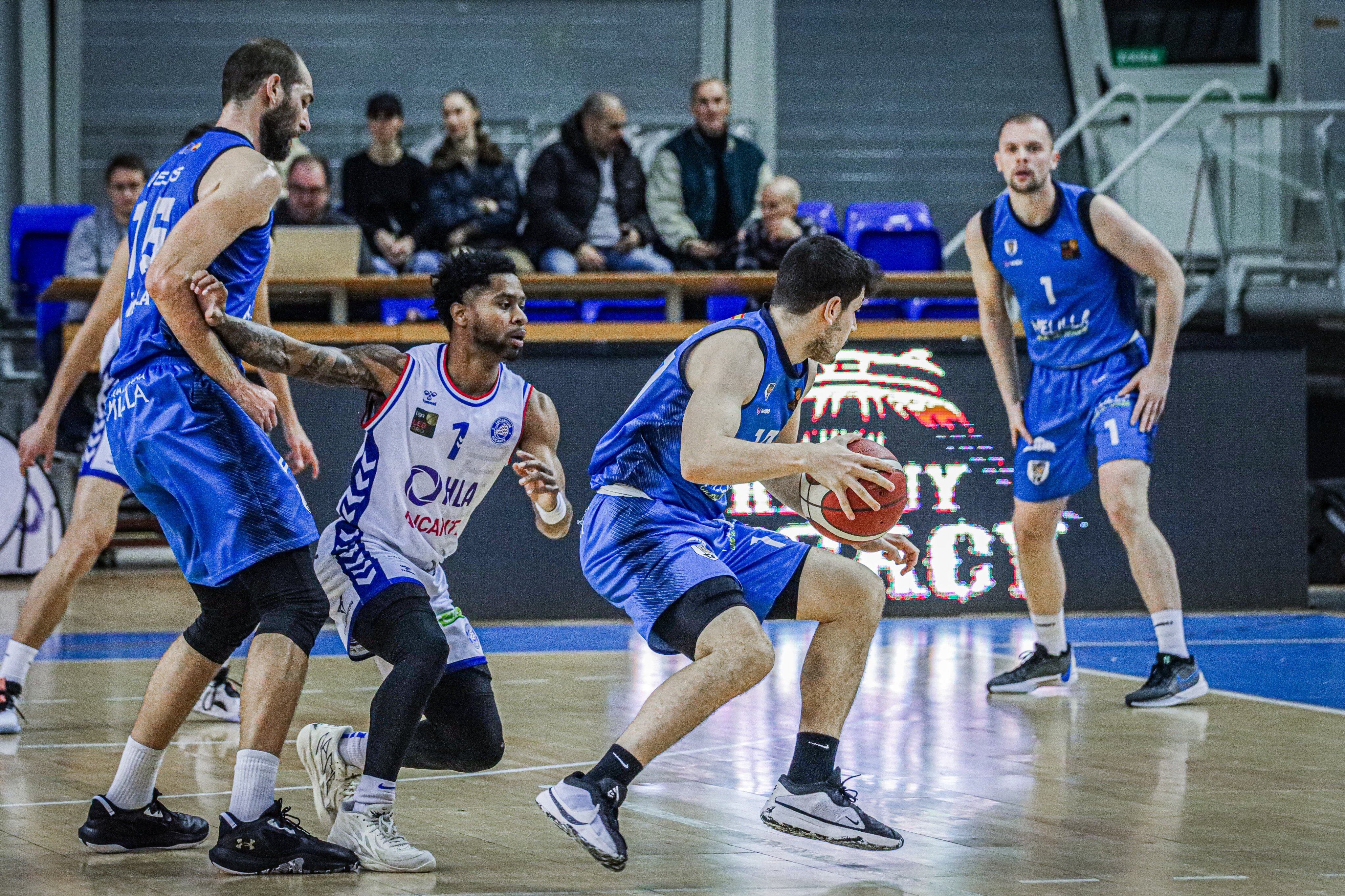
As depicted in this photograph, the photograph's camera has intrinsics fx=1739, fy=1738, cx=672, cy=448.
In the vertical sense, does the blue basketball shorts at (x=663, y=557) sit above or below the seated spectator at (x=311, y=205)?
below

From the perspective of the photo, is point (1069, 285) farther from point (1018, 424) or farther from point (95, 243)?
point (95, 243)

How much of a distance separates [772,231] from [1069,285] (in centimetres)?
323

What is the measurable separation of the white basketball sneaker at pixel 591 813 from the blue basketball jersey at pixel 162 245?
1407mm

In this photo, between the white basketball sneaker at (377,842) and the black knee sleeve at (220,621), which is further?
the black knee sleeve at (220,621)

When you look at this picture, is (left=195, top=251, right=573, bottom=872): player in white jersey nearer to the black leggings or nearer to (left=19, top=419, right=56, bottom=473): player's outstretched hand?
the black leggings

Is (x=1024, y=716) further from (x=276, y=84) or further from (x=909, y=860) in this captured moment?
(x=276, y=84)

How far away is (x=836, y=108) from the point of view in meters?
15.6

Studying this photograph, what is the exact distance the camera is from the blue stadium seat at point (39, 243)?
40.7ft

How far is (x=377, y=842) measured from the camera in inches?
160

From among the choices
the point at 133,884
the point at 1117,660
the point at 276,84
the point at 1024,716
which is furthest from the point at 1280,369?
the point at 133,884

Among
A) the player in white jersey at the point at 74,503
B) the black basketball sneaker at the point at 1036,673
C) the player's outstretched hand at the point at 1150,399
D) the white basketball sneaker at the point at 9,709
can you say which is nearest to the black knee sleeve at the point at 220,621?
the player in white jersey at the point at 74,503

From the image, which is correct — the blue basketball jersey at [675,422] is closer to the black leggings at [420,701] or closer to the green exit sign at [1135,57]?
the black leggings at [420,701]

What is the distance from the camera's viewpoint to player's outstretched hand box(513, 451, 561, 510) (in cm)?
427

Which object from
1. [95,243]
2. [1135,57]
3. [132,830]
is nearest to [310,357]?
[132,830]
